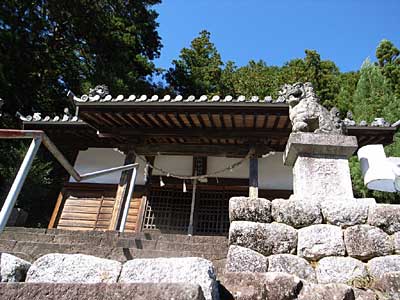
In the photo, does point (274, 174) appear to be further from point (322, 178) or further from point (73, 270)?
point (73, 270)

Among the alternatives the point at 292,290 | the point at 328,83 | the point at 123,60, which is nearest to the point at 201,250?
the point at 292,290

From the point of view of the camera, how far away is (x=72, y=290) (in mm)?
1651

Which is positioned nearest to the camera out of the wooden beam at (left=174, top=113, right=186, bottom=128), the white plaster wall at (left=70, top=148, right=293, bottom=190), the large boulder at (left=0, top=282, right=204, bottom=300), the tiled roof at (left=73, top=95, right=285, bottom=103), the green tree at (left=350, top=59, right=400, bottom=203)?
the large boulder at (left=0, top=282, right=204, bottom=300)

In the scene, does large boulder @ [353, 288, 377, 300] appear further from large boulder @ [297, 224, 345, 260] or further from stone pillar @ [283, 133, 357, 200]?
stone pillar @ [283, 133, 357, 200]

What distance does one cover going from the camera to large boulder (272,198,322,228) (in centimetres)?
270

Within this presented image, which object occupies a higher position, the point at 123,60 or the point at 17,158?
the point at 123,60

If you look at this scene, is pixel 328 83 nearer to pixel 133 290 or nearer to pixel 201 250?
pixel 201 250

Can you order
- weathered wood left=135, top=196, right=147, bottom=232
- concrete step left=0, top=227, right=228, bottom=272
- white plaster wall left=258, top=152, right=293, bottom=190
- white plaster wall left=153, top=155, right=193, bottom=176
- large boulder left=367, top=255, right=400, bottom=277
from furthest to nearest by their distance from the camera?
white plaster wall left=153, top=155, right=193, bottom=176 → white plaster wall left=258, top=152, right=293, bottom=190 → weathered wood left=135, top=196, right=147, bottom=232 → concrete step left=0, top=227, right=228, bottom=272 → large boulder left=367, top=255, right=400, bottom=277

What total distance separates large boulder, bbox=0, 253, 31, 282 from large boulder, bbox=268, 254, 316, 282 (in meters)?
1.88

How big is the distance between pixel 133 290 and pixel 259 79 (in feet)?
62.2

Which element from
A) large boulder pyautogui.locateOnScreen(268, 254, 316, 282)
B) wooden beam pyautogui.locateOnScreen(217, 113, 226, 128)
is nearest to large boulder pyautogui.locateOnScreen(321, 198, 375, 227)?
large boulder pyautogui.locateOnScreen(268, 254, 316, 282)

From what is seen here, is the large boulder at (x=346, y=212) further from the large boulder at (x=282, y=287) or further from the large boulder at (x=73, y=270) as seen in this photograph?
the large boulder at (x=73, y=270)

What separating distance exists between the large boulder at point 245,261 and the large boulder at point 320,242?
0.34 meters

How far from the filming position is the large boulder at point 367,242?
2.51 meters
